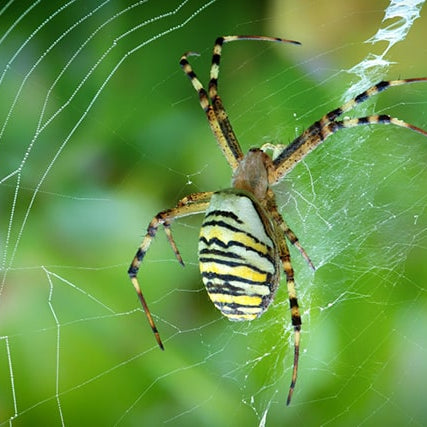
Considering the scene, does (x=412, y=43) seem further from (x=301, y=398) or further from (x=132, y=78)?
(x=301, y=398)

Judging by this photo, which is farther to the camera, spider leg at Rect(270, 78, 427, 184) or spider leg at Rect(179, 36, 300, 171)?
spider leg at Rect(179, 36, 300, 171)

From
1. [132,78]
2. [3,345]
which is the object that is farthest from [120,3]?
[3,345]

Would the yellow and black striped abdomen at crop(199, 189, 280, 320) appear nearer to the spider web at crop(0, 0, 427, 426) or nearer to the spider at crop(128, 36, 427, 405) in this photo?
the spider at crop(128, 36, 427, 405)

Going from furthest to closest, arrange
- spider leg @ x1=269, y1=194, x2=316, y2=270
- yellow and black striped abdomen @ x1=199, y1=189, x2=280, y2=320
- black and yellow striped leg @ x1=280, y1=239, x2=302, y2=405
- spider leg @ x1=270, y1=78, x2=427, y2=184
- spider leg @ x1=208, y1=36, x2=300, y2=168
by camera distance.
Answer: spider leg @ x1=208, y1=36, x2=300, y2=168 → spider leg @ x1=269, y1=194, x2=316, y2=270 → spider leg @ x1=270, y1=78, x2=427, y2=184 → black and yellow striped leg @ x1=280, y1=239, x2=302, y2=405 → yellow and black striped abdomen @ x1=199, y1=189, x2=280, y2=320

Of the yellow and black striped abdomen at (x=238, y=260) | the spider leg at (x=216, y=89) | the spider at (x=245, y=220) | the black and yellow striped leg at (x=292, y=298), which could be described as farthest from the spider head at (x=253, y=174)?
the yellow and black striped abdomen at (x=238, y=260)

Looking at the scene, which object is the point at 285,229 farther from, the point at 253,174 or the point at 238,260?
the point at 238,260

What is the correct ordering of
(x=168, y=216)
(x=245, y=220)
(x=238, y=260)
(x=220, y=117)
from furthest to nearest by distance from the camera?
1. (x=220, y=117)
2. (x=168, y=216)
3. (x=245, y=220)
4. (x=238, y=260)

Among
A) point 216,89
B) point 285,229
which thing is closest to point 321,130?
point 285,229

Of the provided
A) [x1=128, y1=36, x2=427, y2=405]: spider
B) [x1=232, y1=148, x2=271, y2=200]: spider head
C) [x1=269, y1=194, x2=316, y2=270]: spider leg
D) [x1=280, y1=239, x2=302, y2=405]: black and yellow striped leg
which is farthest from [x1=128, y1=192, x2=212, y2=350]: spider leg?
[x1=280, y1=239, x2=302, y2=405]: black and yellow striped leg
